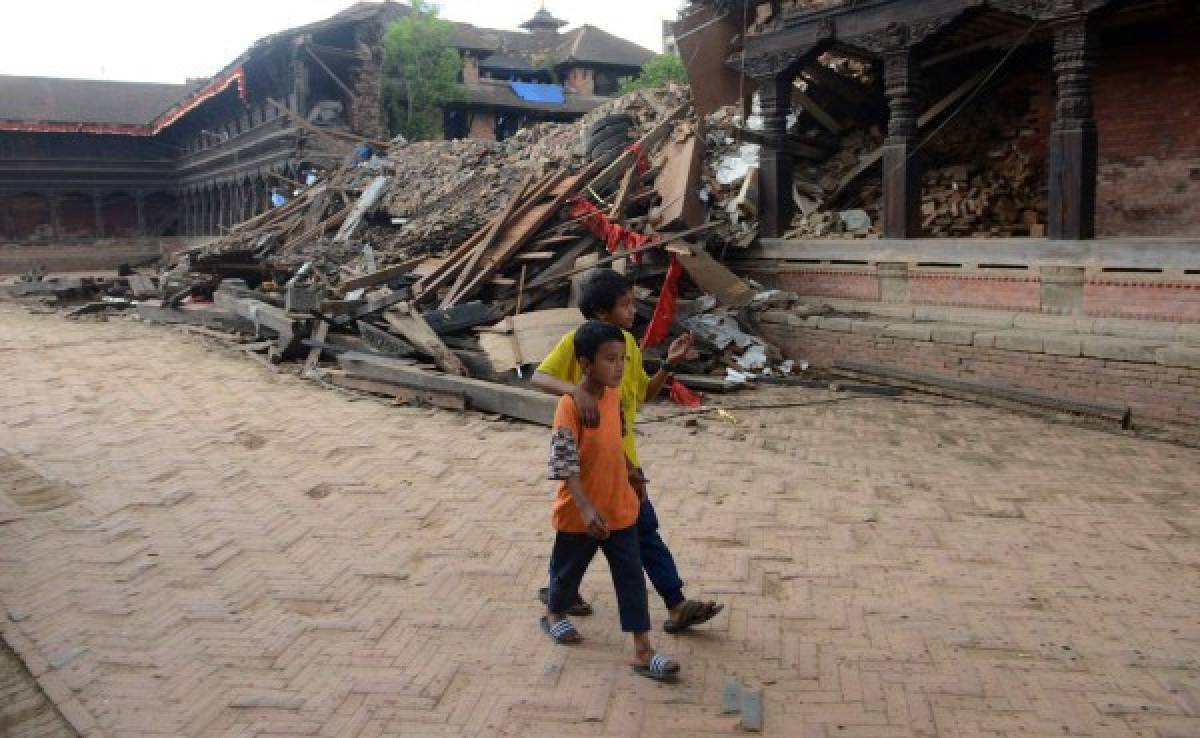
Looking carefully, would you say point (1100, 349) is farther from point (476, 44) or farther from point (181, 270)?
point (476, 44)

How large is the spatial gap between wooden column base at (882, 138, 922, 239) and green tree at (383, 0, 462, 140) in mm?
23980

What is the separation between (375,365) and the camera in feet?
31.6

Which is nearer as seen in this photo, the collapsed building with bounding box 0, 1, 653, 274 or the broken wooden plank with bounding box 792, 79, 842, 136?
the broken wooden plank with bounding box 792, 79, 842, 136

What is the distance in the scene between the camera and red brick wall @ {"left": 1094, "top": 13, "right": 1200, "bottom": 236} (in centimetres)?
1086

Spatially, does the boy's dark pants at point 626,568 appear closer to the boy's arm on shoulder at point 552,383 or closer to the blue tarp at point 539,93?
the boy's arm on shoulder at point 552,383

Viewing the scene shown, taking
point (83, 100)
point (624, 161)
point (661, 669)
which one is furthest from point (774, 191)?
point (83, 100)

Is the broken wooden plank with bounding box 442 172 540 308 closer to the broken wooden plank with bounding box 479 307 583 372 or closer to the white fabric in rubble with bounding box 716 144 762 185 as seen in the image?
the broken wooden plank with bounding box 479 307 583 372

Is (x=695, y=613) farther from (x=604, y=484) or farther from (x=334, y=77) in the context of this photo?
(x=334, y=77)

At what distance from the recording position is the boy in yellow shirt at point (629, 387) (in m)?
3.61

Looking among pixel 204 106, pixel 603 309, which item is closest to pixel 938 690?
pixel 603 309

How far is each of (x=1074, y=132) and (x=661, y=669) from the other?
7.87m

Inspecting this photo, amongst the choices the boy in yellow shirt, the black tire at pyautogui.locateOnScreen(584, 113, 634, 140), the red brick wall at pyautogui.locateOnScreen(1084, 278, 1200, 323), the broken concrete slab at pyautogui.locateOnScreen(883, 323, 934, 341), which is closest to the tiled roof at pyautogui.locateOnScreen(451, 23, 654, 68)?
the black tire at pyautogui.locateOnScreen(584, 113, 634, 140)

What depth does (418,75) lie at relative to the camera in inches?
1288

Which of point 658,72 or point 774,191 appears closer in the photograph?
point 774,191
